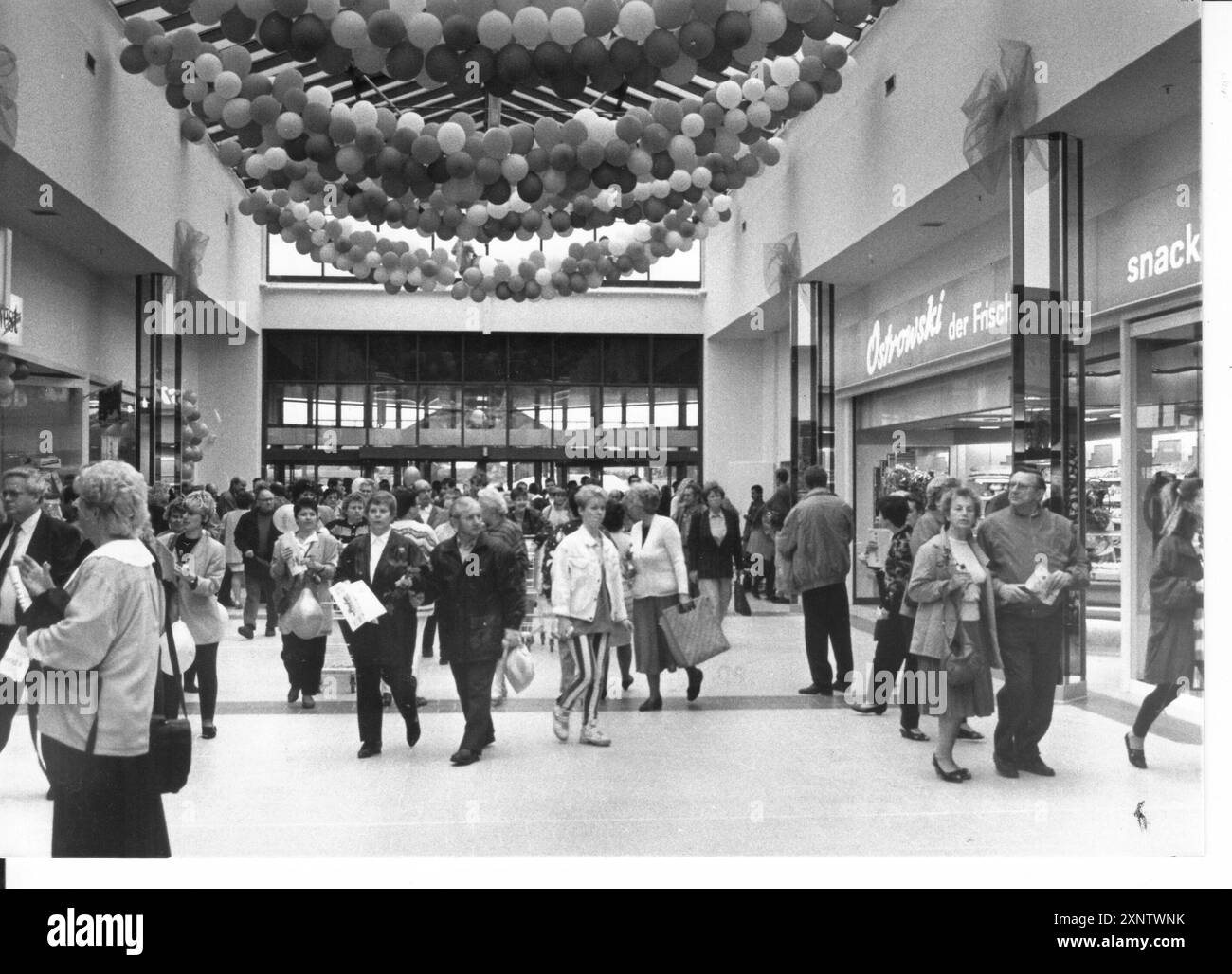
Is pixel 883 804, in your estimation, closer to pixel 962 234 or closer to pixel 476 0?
pixel 476 0

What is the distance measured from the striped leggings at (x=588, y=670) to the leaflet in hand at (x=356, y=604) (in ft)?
3.78

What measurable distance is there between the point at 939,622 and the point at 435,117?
13573mm

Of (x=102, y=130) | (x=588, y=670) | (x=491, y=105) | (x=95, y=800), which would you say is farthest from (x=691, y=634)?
(x=491, y=105)

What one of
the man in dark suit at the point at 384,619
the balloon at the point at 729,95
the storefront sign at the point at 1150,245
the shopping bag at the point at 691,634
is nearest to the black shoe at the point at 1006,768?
the shopping bag at the point at 691,634

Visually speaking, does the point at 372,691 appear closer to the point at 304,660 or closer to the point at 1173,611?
the point at 304,660

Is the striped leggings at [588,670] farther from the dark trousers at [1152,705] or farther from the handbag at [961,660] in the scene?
the dark trousers at [1152,705]

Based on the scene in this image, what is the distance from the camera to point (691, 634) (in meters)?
7.66

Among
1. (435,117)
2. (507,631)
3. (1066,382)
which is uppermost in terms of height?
(435,117)

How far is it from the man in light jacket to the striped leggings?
1.98 metres

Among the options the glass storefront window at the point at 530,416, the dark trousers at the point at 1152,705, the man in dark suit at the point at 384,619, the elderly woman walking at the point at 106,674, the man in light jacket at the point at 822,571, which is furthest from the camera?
the glass storefront window at the point at 530,416

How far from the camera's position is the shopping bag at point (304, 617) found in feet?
24.1
